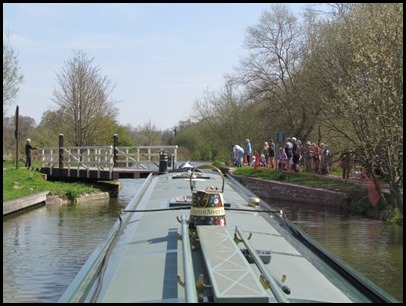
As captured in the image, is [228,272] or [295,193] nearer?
[228,272]

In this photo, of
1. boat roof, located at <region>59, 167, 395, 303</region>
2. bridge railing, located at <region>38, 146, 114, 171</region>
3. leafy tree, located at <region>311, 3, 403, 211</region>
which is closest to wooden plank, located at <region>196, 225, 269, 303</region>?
boat roof, located at <region>59, 167, 395, 303</region>

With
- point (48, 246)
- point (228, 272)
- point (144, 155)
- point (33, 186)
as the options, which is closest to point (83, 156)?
point (144, 155)

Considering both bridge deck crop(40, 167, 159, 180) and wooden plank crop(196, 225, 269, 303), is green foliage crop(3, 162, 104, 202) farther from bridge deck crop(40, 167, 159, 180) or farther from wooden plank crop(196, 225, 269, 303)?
wooden plank crop(196, 225, 269, 303)

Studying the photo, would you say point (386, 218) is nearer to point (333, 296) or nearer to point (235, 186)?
point (235, 186)

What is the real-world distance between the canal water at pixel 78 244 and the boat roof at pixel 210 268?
10.8 ft

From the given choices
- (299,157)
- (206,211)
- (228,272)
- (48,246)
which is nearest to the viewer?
(228,272)

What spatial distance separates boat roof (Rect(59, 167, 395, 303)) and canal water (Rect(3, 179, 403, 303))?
330cm

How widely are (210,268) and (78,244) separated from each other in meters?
9.69

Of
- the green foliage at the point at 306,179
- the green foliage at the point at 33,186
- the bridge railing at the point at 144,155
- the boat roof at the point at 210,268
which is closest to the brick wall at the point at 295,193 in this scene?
the green foliage at the point at 306,179

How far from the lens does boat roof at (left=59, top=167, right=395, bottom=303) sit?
11.6 feet

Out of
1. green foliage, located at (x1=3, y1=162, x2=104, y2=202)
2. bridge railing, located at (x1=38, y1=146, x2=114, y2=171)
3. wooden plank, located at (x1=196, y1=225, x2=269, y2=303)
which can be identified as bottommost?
green foliage, located at (x1=3, y1=162, x2=104, y2=202)

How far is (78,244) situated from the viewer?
1295 centimetres

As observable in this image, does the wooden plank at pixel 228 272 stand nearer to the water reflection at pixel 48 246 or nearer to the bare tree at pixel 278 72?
the water reflection at pixel 48 246

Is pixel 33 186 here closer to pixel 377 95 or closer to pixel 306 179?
pixel 306 179
